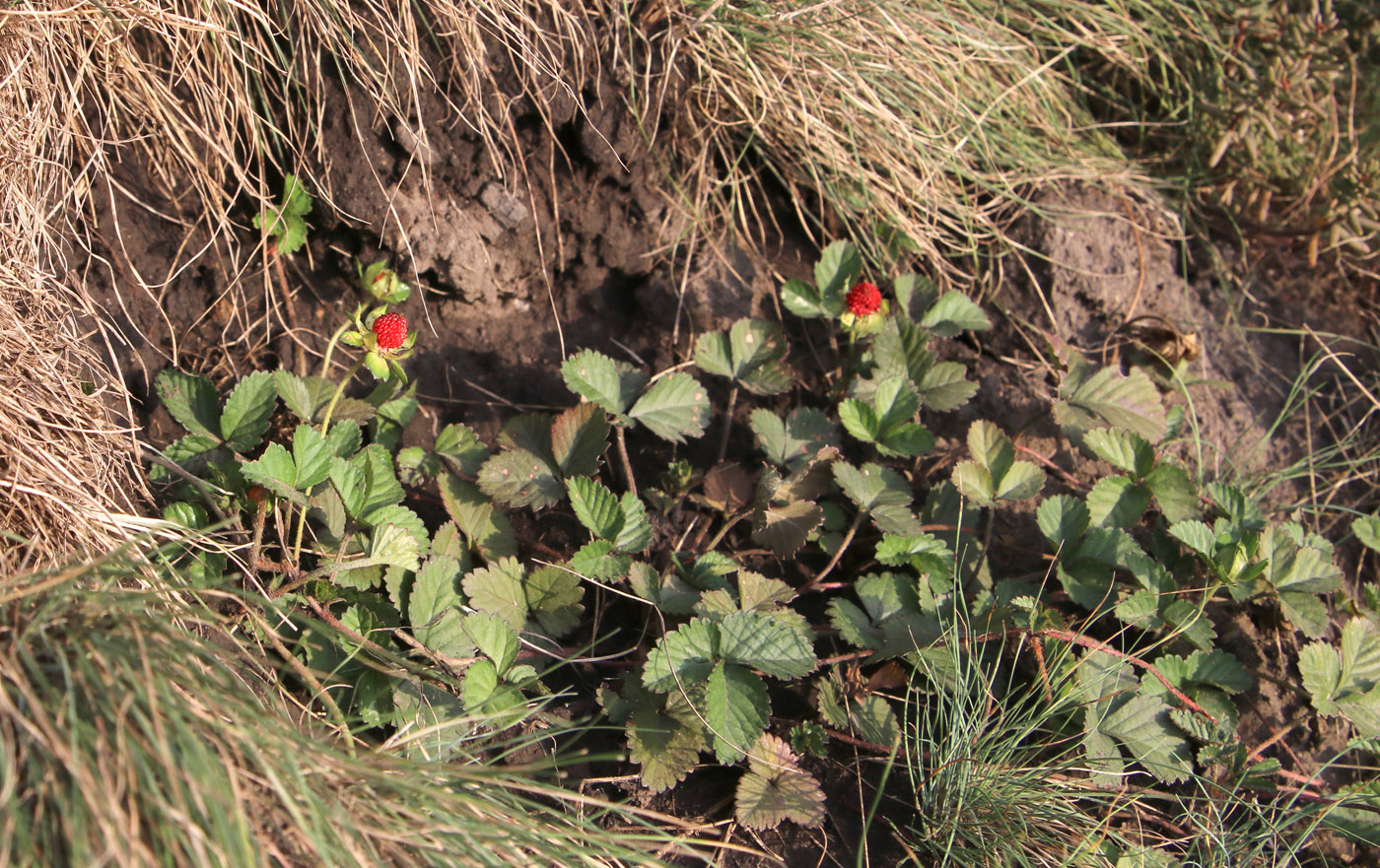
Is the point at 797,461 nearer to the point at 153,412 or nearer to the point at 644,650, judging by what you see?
the point at 644,650

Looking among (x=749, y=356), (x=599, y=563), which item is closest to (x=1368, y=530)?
(x=749, y=356)

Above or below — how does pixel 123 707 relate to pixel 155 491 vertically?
above

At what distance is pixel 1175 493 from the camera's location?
1.81m

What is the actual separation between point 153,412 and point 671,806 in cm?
112

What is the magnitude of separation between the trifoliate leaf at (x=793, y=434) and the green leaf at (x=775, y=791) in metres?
0.53

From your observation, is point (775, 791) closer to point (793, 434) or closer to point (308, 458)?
point (793, 434)

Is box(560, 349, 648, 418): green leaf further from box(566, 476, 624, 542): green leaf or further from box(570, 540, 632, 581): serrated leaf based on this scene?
box(570, 540, 632, 581): serrated leaf

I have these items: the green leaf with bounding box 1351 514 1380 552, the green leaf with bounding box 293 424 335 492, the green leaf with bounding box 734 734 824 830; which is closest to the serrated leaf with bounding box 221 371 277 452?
the green leaf with bounding box 293 424 335 492

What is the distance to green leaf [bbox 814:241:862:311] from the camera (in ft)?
6.25

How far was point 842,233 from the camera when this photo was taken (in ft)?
7.04

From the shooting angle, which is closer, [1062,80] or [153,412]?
[153,412]

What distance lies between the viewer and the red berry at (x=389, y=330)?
145 centimetres

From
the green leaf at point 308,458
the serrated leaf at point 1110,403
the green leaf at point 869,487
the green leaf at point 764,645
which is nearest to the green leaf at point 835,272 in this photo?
the green leaf at point 869,487

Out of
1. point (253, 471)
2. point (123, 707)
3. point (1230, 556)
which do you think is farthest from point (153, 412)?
point (1230, 556)
